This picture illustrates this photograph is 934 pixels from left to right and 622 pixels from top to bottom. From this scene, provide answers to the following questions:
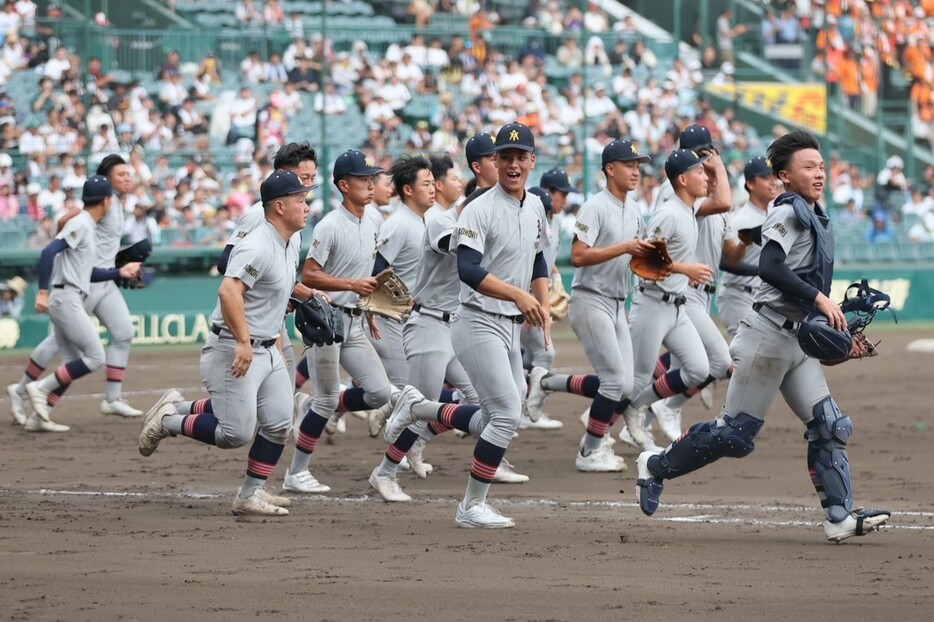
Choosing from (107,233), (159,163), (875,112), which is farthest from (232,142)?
(875,112)

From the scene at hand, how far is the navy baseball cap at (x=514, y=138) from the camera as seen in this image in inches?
333

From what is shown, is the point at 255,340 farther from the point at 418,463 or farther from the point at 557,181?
the point at 557,181

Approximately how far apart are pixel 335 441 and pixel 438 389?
3282 millimetres

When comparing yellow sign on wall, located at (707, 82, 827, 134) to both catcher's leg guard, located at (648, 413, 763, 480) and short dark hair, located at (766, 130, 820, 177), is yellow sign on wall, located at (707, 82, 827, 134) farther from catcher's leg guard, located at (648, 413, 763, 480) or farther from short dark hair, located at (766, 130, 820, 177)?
catcher's leg guard, located at (648, 413, 763, 480)

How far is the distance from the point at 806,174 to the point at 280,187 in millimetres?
2913

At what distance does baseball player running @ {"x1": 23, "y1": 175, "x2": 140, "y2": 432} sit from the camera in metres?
13.4

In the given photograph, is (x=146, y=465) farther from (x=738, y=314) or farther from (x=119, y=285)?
(x=738, y=314)

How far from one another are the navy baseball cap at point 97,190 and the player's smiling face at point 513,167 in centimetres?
583

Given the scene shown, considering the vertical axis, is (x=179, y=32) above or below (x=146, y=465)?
above

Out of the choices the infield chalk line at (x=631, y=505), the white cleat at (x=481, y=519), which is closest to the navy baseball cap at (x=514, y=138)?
the white cleat at (x=481, y=519)

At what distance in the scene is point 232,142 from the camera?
2344 centimetres

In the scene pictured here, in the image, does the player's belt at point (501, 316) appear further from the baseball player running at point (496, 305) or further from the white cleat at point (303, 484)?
the white cleat at point (303, 484)

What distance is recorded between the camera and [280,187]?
8.73 m

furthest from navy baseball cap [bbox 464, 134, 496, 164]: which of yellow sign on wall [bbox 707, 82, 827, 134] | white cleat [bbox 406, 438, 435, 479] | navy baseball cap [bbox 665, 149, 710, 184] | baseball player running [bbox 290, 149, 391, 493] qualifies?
yellow sign on wall [bbox 707, 82, 827, 134]
